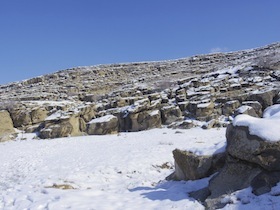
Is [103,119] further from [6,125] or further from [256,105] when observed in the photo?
[256,105]

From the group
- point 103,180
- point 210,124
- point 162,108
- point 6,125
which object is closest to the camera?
point 103,180

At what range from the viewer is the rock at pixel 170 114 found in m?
32.1

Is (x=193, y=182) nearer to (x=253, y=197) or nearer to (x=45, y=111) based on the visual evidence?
(x=253, y=197)

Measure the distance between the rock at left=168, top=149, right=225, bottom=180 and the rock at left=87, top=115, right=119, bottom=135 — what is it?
2135cm

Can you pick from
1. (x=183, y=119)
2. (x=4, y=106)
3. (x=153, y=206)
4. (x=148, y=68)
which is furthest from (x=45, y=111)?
(x=148, y=68)

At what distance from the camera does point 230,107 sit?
30.8 metres

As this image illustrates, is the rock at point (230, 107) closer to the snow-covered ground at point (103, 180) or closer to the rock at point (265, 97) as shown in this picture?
the rock at point (265, 97)

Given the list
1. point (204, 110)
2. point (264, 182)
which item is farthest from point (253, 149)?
point (204, 110)

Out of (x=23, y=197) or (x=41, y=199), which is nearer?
(x=41, y=199)

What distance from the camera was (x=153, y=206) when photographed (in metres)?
8.04

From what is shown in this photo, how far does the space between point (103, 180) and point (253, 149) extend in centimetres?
710

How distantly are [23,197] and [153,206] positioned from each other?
172 inches

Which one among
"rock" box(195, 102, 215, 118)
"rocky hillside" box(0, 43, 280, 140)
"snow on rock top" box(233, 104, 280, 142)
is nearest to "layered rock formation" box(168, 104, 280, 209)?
"snow on rock top" box(233, 104, 280, 142)

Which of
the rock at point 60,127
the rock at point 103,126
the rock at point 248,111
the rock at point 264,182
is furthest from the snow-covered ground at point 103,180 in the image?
the rock at point 103,126
